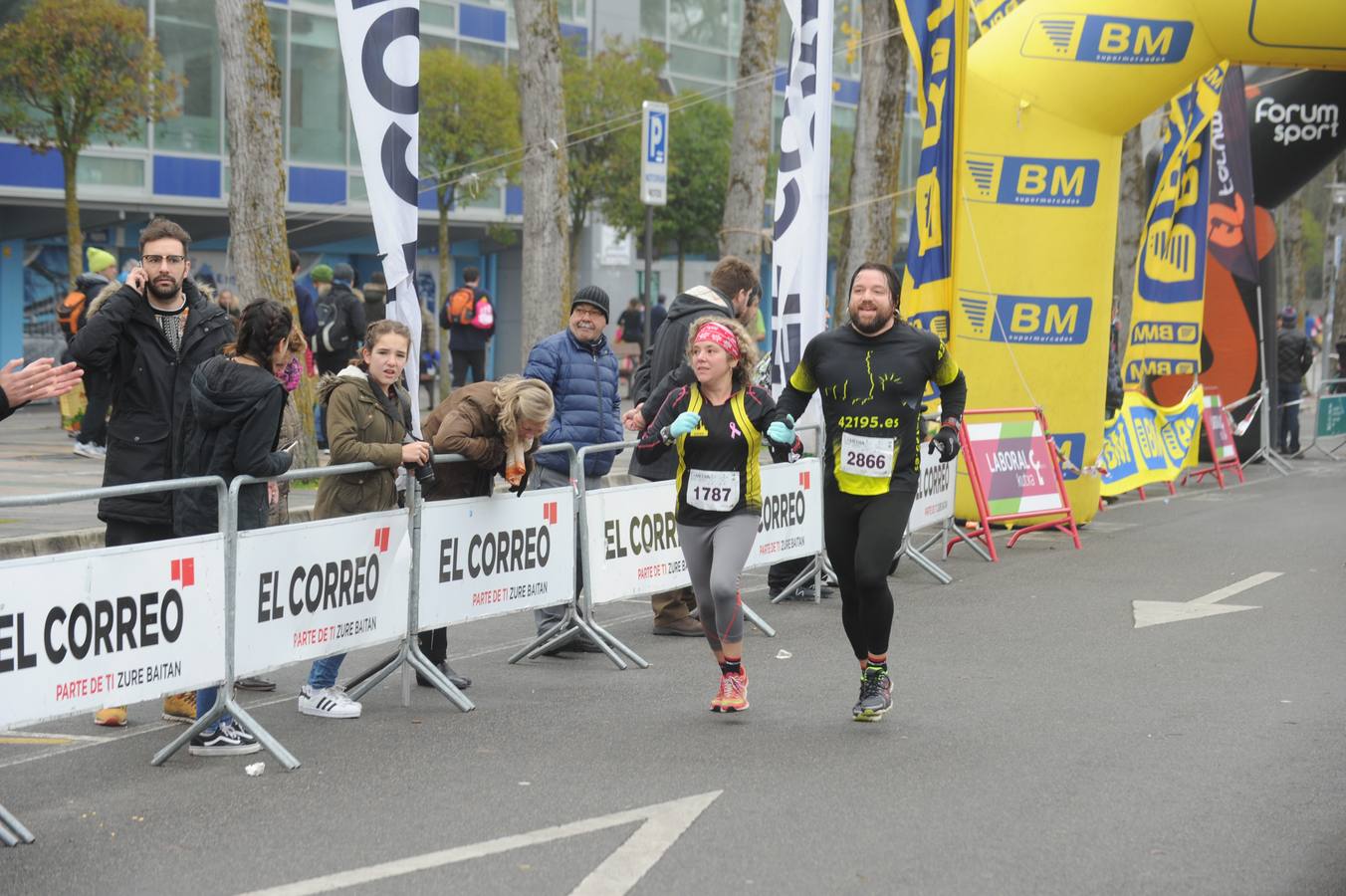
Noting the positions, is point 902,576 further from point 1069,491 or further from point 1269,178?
point 1269,178

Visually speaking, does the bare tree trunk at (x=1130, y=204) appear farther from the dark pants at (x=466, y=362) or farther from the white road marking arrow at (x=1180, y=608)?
the white road marking arrow at (x=1180, y=608)

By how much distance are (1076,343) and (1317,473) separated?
881 cm

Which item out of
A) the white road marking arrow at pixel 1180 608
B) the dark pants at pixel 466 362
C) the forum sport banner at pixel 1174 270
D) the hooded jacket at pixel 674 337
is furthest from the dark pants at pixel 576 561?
the dark pants at pixel 466 362

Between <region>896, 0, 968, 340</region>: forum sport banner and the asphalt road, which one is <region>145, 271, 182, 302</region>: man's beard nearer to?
the asphalt road

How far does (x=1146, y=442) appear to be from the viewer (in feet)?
61.1

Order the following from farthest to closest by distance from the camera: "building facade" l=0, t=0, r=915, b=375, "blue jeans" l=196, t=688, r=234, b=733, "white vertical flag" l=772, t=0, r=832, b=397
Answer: "building facade" l=0, t=0, r=915, b=375 → "white vertical flag" l=772, t=0, r=832, b=397 → "blue jeans" l=196, t=688, r=234, b=733

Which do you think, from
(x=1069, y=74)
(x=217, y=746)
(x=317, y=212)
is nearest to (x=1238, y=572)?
(x=1069, y=74)

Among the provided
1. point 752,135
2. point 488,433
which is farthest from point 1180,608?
point 752,135

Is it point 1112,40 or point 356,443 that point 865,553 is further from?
point 1112,40

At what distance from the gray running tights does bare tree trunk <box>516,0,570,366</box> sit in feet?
32.0

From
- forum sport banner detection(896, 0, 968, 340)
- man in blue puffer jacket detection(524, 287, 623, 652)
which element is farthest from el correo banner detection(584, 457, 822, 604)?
forum sport banner detection(896, 0, 968, 340)

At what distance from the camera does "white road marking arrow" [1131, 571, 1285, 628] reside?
35.1 ft

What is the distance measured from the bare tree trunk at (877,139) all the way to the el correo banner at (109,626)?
17.1 metres

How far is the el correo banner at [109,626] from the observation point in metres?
5.83
